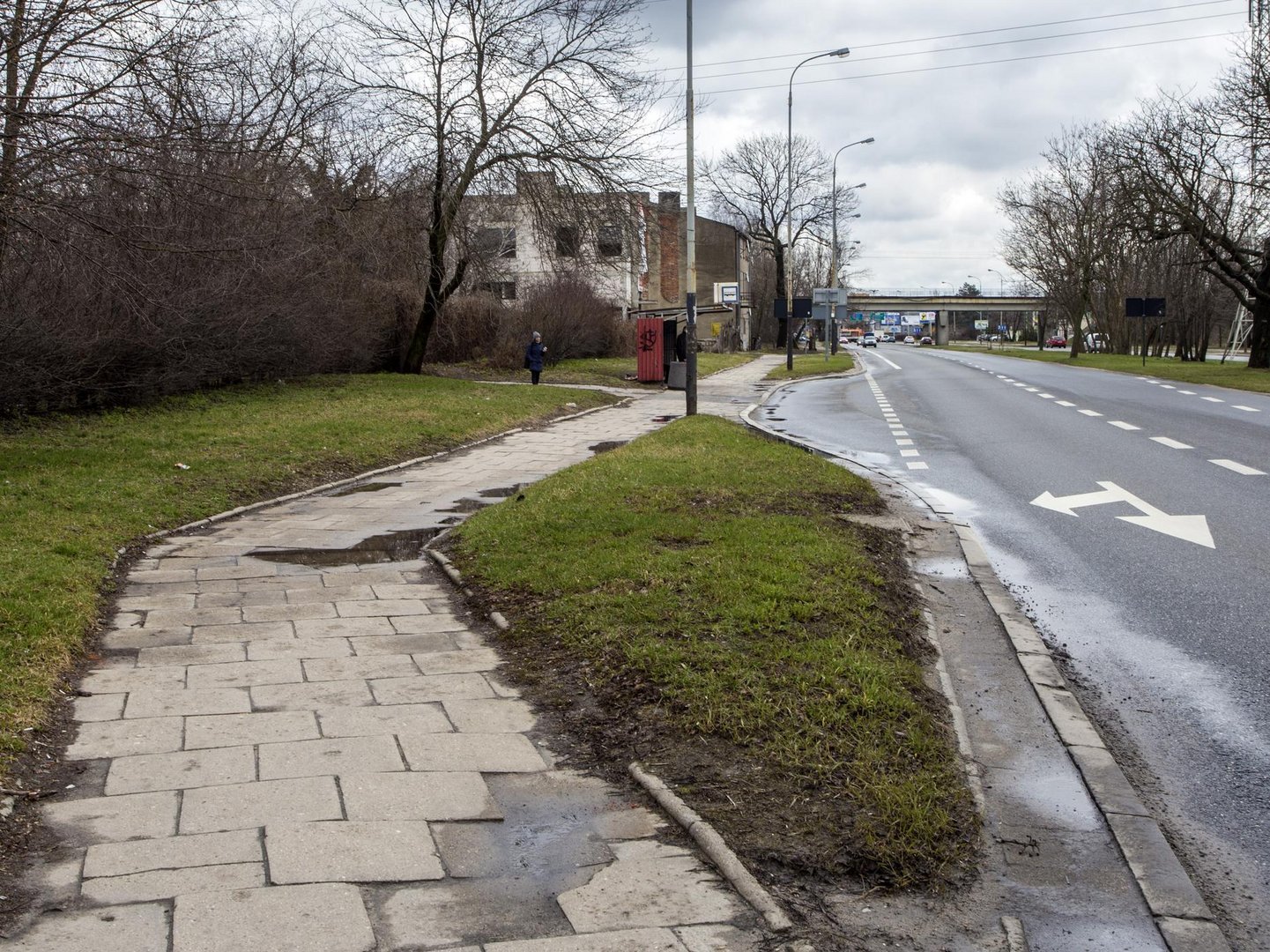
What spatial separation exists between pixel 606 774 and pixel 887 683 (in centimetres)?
136

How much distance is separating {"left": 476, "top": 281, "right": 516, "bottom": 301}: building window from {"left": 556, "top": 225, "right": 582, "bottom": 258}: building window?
853 cm

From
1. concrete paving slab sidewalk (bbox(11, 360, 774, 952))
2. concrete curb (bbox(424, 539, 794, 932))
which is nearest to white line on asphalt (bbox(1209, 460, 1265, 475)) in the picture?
concrete paving slab sidewalk (bbox(11, 360, 774, 952))

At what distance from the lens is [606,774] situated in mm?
4594

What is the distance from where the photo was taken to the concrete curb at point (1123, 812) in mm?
3398

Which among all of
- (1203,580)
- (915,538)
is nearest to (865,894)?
(1203,580)

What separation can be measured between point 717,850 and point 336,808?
1.36 meters

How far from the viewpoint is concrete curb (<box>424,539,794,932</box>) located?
3.41m

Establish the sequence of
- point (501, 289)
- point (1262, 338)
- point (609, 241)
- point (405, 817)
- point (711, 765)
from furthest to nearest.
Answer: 1. point (1262, 338)
2. point (501, 289)
3. point (609, 241)
4. point (711, 765)
5. point (405, 817)

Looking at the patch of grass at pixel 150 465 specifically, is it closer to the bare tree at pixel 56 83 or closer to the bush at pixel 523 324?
the bare tree at pixel 56 83

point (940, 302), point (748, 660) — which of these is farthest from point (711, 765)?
point (940, 302)

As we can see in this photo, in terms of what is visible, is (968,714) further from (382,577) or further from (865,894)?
(382,577)

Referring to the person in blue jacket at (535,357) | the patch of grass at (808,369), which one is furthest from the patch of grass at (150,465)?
the patch of grass at (808,369)

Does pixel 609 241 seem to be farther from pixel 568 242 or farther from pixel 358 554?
pixel 358 554

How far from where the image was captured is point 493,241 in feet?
109
